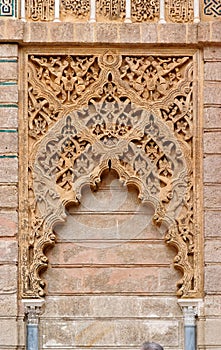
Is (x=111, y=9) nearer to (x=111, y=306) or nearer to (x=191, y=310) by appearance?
(x=111, y=306)

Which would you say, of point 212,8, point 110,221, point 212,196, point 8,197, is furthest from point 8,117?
point 212,8

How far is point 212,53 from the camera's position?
7.76 m

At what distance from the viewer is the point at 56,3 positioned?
7816 mm

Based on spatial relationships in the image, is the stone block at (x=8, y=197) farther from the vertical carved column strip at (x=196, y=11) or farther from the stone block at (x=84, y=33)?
the vertical carved column strip at (x=196, y=11)

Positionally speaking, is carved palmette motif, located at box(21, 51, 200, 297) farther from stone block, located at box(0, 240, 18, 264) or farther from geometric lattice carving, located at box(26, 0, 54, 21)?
geometric lattice carving, located at box(26, 0, 54, 21)

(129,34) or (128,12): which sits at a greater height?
(128,12)

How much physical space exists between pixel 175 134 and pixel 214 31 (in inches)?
34.1

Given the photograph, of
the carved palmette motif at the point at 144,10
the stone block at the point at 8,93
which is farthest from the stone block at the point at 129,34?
the stone block at the point at 8,93

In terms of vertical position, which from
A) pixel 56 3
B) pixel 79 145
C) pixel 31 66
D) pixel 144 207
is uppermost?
pixel 56 3

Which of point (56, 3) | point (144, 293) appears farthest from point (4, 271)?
point (56, 3)

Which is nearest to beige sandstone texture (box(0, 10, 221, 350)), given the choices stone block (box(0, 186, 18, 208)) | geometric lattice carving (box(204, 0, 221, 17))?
stone block (box(0, 186, 18, 208))

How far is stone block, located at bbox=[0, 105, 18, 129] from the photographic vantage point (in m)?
7.68

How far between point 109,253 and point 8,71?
164 cm

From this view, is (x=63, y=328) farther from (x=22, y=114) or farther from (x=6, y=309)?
(x=22, y=114)
